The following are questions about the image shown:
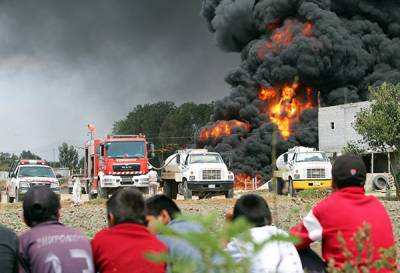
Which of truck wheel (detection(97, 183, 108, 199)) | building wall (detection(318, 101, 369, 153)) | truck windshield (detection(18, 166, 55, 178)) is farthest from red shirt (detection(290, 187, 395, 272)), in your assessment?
building wall (detection(318, 101, 369, 153))

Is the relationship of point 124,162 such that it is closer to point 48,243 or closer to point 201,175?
point 201,175

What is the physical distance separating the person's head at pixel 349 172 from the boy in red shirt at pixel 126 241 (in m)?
1.26

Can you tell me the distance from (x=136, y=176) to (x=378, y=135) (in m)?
10.3

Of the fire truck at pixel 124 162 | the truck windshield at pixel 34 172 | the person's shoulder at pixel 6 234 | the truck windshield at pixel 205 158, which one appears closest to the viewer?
the person's shoulder at pixel 6 234

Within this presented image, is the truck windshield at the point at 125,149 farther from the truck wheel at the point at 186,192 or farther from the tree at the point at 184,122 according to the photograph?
the tree at the point at 184,122

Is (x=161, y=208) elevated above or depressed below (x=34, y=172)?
below

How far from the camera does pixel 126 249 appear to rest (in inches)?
185

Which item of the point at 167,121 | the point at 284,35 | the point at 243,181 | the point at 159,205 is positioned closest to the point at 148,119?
the point at 167,121

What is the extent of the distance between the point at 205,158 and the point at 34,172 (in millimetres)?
7380

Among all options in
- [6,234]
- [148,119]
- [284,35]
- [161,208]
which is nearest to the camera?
[6,234]

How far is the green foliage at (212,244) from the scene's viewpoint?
2529mm

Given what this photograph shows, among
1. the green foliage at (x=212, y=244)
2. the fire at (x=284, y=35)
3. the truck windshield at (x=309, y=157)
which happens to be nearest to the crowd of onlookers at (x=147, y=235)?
the green foliage at (x=212, y=244)

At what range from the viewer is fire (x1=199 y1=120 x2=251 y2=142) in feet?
216

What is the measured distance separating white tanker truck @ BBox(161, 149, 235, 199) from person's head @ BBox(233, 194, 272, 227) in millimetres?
25832
